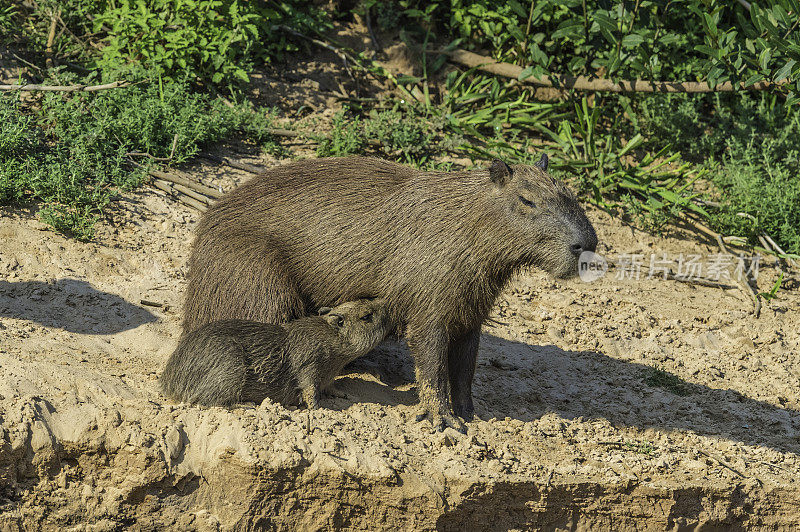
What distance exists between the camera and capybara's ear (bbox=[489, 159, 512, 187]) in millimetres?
5203

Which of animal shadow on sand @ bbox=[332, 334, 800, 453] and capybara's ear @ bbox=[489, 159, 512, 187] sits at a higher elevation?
capybara's ear @ bbox=[489, 159, 512, 187]

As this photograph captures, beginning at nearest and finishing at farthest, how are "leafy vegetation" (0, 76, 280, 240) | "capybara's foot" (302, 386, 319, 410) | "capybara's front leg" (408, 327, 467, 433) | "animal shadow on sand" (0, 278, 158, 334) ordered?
"capybara's foot" (302, 386, 319, 410) → "capybara's front leg" (408, 327, 467, 433) → "animal shadow on sand" (0, 278, 158, 334) → "leafy vegetation" (0, 76, 280, 240)

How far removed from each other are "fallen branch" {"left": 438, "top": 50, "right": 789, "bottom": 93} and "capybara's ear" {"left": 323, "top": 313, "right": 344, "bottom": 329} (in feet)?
14.0

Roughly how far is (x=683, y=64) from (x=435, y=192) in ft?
15.6

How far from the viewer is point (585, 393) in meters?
6.26

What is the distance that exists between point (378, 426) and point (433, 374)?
1.46 ft

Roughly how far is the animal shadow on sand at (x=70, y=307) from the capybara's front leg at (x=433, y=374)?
1.73m

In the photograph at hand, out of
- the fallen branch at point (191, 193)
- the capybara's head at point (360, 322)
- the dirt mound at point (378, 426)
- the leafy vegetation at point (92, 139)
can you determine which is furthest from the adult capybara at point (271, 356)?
the fallen branch at point (191, 193)

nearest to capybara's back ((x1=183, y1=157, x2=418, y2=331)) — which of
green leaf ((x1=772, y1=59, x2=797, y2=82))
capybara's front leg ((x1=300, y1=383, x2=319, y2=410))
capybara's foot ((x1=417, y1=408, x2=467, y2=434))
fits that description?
capybara's front leg ((x1=300, y1=383, x2=319, y2=410))

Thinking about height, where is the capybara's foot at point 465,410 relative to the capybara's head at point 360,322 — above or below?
below

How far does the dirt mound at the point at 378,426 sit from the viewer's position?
4605 mm

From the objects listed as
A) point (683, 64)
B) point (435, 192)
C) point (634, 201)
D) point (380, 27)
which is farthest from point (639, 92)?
point (435, 192)

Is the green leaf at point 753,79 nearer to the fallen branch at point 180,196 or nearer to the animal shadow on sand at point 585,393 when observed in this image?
the animal shadow on sand at point 585,393

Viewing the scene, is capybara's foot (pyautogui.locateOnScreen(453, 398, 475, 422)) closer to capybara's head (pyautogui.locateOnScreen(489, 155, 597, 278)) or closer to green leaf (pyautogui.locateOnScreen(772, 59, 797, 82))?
capybara's head (pyautogui.locateOnScreen(489, 155, 597, 278))
